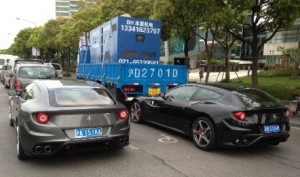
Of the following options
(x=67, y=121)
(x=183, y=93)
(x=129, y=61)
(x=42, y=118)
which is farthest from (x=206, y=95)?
(x=129, y=61)

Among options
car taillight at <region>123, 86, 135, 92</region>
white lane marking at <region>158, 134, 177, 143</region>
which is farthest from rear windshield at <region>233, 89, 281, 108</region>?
car taillight at <region>123, 86, 135, 92</region>

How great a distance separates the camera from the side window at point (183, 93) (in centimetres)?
747

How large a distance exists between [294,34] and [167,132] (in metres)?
45.4

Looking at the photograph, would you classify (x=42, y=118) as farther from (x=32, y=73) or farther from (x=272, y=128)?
(x=32, y=73)

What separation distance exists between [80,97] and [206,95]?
2.61 meters

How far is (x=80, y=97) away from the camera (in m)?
5.88

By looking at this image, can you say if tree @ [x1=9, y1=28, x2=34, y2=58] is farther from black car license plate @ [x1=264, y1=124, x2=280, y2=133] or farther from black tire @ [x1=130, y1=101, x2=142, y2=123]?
black car license plate @ [x1=264, y1=124, x2=280, y2=133]

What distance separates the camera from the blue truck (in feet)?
36.3

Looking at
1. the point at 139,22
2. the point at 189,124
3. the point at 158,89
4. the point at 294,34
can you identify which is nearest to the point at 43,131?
the point at 189,124

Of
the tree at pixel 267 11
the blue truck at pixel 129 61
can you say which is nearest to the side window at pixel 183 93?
the blue truck at pixel 129 61

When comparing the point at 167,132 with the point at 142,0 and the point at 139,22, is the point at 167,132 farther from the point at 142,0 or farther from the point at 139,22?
the point at 142,0

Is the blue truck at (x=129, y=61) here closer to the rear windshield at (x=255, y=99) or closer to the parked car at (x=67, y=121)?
the rear windshield at (x=255, y=99)

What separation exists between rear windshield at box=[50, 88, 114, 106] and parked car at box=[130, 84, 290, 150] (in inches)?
73.9

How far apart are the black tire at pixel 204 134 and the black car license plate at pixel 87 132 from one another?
2.19 m
